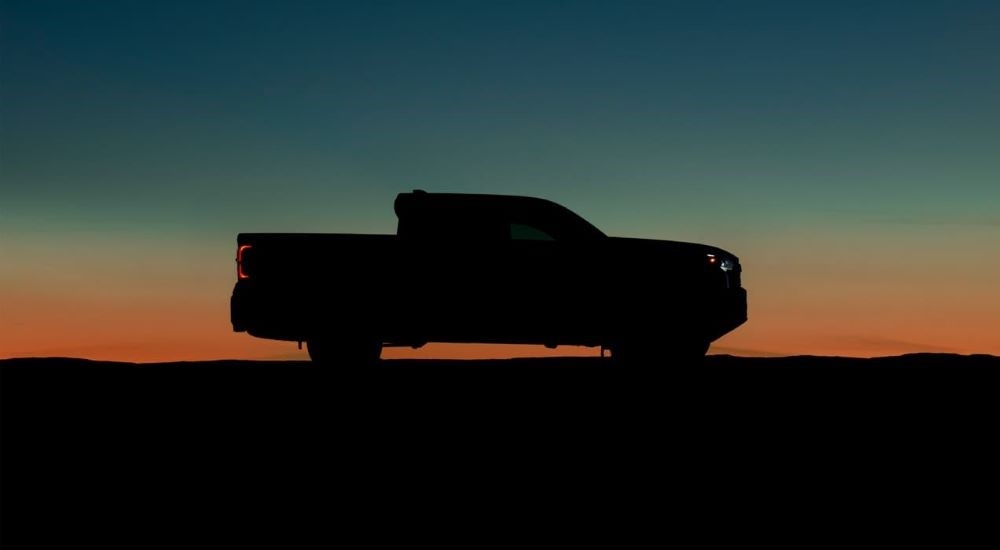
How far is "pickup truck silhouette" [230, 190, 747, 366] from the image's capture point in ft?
39.0

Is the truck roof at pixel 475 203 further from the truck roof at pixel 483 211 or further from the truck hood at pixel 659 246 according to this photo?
the truck hood at pixel 659 246

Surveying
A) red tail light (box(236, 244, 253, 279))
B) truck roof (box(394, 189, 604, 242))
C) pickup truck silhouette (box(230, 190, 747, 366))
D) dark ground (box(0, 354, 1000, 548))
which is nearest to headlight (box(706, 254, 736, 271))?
pickup truck silhouette (box(230, 190, 747, 366))

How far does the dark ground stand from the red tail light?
3.49ft

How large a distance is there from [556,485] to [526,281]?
18.6ft

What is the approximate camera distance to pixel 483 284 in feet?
39.3

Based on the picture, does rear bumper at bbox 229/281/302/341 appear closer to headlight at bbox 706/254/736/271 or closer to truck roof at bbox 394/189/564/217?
truck roof at bbox 394/189/564/217

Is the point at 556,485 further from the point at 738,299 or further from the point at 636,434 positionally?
the point at 738,299

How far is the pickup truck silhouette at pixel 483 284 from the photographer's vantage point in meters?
11.9

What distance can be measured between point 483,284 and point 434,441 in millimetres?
4220

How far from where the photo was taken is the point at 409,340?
39.8 feet

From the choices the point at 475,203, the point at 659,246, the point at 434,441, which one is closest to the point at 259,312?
the point at 475,203

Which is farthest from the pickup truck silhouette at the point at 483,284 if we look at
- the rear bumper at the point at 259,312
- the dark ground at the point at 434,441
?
the dark ground at the point at 434,441

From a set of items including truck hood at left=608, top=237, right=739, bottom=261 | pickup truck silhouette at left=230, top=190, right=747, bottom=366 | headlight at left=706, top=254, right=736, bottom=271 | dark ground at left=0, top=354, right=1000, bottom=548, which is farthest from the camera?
headlight at left=706, top=254, right=736, bottom=271

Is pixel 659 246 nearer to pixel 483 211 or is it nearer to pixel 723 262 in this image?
pixel 723 262
